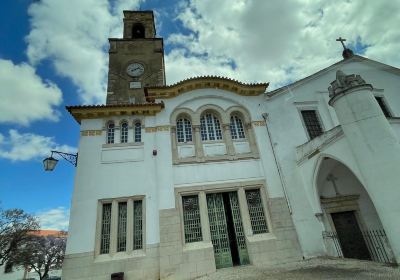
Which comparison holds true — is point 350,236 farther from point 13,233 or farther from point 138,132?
point 13,233

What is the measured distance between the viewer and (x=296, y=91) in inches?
515

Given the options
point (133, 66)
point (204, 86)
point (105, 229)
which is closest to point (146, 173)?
point (105, 229)

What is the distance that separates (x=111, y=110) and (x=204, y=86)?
16.4 ft

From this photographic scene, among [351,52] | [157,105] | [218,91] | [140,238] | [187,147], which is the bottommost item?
[140,238]

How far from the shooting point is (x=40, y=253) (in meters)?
32.2

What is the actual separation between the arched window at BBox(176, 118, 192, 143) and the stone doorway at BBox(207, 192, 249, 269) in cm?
300

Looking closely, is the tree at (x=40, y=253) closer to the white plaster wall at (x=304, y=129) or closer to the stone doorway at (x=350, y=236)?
the white plaster wall at (x=304, y=129)

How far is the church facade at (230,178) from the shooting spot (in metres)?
8.66

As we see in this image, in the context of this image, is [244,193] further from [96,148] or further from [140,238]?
[96,148]

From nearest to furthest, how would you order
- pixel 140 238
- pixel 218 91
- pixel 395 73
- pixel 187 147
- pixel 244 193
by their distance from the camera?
pixel 140 238
pixel 244 193
pixel 187 147
pixel 218 91
pixel 395 73

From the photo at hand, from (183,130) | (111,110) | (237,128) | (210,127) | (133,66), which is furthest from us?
(133,66)

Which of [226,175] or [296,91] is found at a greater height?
[296,91]

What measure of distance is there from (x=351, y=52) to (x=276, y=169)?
9.28m

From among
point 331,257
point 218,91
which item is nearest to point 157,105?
point 218,91
